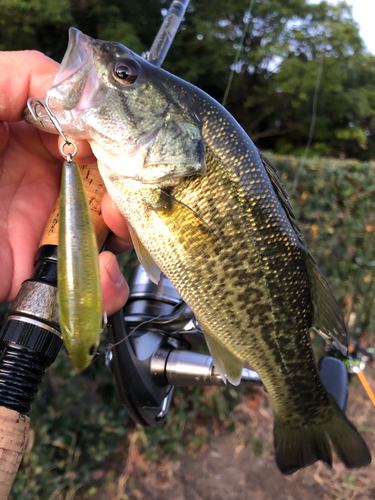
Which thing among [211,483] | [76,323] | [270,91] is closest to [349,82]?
[270,91]

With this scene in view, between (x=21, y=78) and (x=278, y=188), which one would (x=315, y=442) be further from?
(x=21, y=78)

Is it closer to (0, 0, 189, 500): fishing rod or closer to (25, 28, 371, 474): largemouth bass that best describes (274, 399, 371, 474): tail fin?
(25, 28, 371, 474): largemouth bass

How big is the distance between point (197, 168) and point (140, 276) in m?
0.92

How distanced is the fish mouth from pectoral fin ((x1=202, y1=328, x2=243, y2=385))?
2.99ft

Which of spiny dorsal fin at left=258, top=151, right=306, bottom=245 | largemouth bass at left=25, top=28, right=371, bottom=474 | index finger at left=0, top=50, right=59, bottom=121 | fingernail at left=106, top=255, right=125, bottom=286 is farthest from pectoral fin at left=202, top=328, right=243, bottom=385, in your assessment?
index finger at left=0, top=50, right=59, bottom=121

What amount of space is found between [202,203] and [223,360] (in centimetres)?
62

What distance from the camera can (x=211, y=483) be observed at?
3.09 m

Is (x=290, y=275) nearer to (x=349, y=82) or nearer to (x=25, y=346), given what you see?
(x=25, y=346)

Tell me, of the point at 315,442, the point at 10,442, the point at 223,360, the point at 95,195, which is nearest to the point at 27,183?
the point at 95,195

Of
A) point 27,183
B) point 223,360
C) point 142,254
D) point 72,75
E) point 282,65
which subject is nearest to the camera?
point 72,75

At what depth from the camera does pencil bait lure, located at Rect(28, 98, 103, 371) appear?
648 mm

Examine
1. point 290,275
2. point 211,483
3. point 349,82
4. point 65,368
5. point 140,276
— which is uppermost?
point 349,82

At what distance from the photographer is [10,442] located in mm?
978

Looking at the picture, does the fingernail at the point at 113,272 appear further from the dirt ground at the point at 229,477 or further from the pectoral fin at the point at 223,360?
the dirt ground at the point at 229,477
